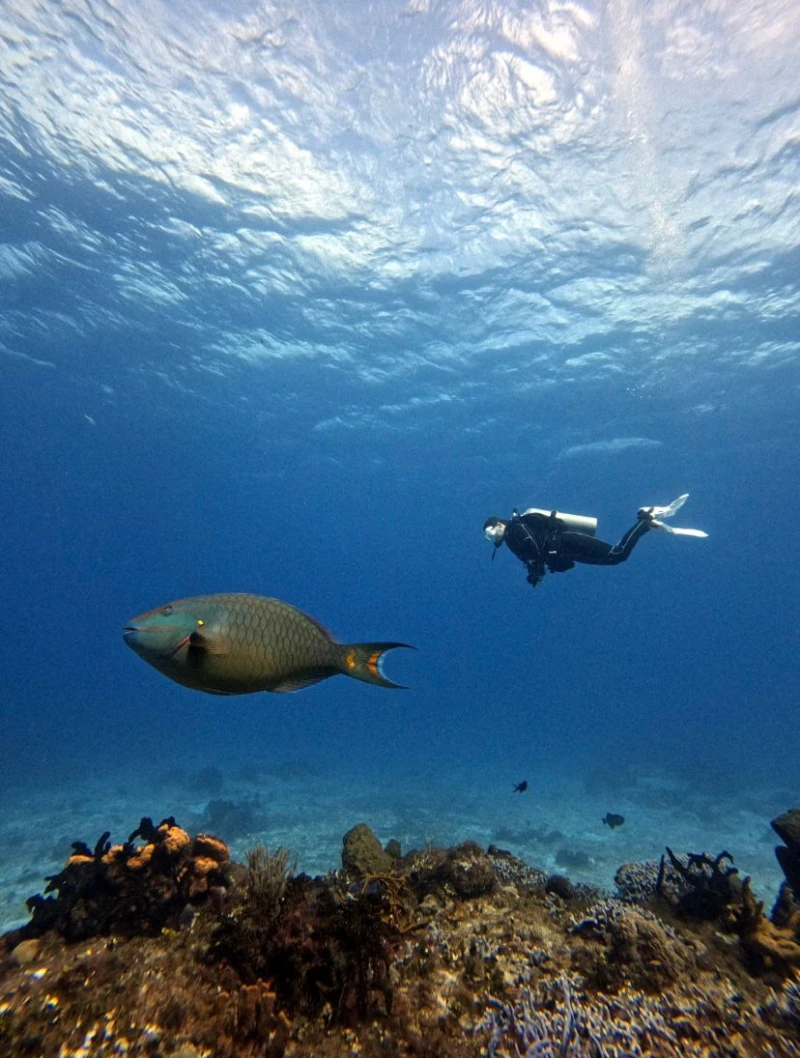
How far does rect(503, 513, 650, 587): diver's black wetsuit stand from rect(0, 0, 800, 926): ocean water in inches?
352

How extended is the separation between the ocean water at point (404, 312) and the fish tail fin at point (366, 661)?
13673 mm

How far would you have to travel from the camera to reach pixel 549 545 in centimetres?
1090

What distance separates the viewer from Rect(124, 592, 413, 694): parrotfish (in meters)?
2.14

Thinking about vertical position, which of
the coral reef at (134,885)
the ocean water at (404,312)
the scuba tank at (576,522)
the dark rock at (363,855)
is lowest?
the dark rock at (363,855)

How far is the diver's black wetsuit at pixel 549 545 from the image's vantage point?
34.7ft

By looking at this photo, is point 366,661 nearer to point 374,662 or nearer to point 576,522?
point 374,662

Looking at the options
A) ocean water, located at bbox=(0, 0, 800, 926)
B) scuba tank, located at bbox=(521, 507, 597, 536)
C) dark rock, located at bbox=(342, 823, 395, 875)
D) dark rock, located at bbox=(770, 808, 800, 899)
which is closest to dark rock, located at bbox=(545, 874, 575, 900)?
dark rock, located at bbox=(342, 823, 395, 875)

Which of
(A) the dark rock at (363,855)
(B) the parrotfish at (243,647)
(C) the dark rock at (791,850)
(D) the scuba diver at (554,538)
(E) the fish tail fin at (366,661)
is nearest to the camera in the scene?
(B) the parrotfish at (243,647)

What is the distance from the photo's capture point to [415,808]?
2083cm

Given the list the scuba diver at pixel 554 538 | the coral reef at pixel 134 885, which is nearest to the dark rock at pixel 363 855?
the coral reef at pixel 134 885

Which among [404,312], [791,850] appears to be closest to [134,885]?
[791,850]

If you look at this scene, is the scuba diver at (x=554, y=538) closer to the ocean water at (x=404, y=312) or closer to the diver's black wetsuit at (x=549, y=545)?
the diver's black wetsuit at (x=549, y=545)

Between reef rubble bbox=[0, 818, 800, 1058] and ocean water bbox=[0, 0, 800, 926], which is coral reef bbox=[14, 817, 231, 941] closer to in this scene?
reef rubble bbox=[0, 818, 800, 1058]

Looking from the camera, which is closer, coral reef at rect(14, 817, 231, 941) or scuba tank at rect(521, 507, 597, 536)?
coral reef at rect(14, 817, 231, 941)
